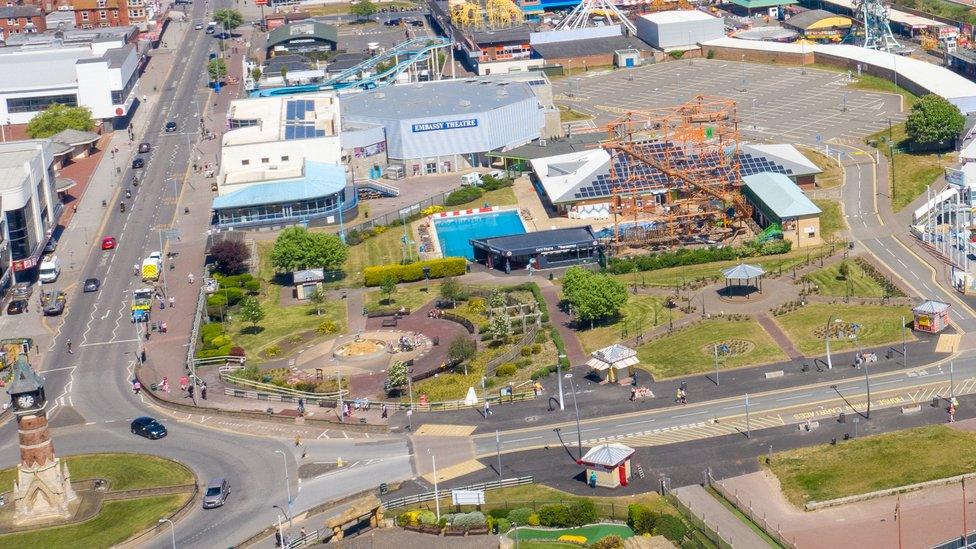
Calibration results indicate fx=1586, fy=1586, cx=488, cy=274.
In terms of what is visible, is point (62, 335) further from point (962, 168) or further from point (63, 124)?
point (962, 168)

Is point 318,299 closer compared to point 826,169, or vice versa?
point 318,299

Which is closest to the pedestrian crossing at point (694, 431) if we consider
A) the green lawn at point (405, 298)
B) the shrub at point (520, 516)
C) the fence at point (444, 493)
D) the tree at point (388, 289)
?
the fence at point (444, 493)

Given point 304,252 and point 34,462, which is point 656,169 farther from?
point 34,462

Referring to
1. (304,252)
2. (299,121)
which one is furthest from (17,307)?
(299,121)

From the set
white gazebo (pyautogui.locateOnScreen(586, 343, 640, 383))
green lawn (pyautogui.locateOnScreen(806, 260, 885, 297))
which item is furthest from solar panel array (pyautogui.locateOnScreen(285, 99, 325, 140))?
white gazebo (pyautogui.locateOnScreen(586, 343, 640, 383))

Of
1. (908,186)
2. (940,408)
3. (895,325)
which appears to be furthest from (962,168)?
(940,408)

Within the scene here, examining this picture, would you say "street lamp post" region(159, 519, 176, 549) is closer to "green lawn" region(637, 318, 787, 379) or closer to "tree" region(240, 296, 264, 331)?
"tree" region(240, 296, 264, 331)
